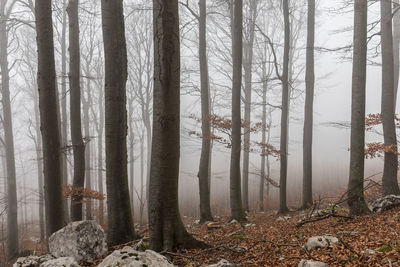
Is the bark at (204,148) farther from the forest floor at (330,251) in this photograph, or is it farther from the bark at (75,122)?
the forest floor at (330,251)

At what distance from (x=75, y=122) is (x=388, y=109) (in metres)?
8.69

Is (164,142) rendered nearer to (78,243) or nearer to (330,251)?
(78,243)

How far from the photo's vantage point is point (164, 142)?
4.14 metres

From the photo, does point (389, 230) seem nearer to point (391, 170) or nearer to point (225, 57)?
point (391, 170)

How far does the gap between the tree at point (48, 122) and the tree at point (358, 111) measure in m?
5.99

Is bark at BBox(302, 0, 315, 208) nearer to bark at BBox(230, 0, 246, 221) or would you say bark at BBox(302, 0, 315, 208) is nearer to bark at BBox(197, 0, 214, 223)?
bark at BBox(230, 0, 246, 221)

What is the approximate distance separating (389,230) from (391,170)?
12.9 feet

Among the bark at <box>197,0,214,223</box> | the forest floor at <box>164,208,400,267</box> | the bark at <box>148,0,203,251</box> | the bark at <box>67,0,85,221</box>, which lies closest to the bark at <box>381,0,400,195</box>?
the forest floor at <box>164,208,400,267</box>

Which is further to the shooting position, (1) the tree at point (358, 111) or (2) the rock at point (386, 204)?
(2) the rock at point (386, 204)

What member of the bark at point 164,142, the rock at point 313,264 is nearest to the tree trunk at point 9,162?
the bark at point 164,142

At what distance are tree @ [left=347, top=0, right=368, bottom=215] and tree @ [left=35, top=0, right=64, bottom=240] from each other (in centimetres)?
599

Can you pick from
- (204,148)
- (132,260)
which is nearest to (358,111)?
(204,148)

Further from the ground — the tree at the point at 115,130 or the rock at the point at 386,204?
the tree at the point at 115,130

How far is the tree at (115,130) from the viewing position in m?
5.31
